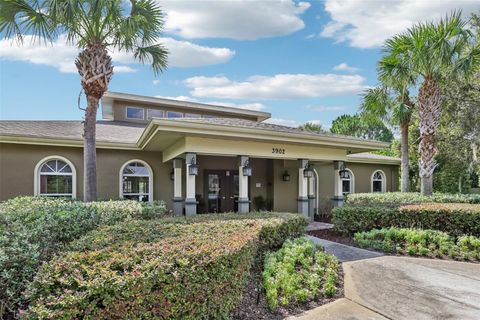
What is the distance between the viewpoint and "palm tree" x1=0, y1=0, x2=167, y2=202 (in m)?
7.91

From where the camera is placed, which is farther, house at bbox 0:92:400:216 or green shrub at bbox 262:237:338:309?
house at bbox 0:92:400:216

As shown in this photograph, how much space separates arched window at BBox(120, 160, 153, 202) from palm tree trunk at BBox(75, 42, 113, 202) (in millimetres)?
2347

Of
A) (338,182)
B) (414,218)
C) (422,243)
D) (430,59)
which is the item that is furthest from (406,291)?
(430,59)

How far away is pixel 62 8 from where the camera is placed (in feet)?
24.7

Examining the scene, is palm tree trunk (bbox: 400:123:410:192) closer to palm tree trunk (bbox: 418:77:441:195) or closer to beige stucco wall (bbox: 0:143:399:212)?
beige stucco wall (bbox: 0:143:399:212)

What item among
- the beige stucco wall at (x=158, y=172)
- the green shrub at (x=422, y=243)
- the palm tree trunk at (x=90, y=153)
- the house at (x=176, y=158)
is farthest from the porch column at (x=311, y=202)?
the palm tree trunk at (x=90, y=153)

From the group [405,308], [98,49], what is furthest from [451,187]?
[98,49]

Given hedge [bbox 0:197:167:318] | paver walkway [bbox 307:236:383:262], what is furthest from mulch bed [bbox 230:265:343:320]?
hedge [bbox 0:197:167:318]

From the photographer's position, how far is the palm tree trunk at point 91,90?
8992mm

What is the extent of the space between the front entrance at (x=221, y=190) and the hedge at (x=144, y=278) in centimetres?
889

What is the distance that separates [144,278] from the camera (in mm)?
2590

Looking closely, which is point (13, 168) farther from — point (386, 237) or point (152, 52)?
point (386, 237)

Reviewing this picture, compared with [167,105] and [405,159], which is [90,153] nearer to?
[167,105]

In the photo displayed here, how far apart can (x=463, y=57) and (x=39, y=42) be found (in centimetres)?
1376
